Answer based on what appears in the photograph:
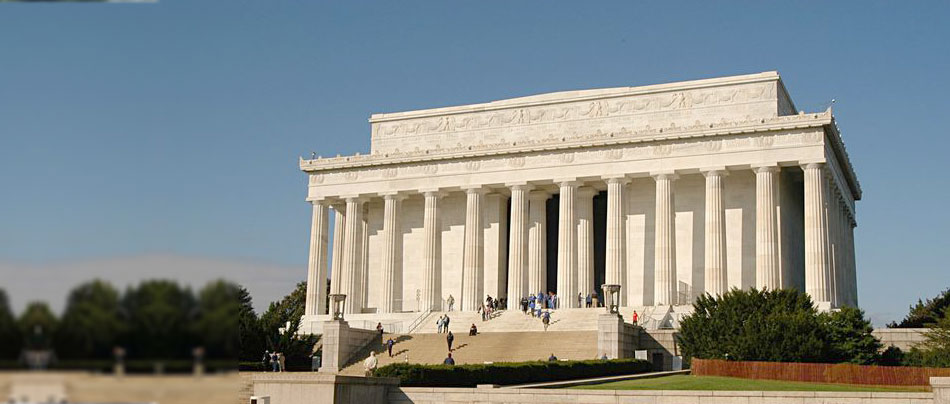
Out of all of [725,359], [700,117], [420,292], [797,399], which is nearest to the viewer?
[797,399]

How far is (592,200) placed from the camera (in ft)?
235

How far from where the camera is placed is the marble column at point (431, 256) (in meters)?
71.9

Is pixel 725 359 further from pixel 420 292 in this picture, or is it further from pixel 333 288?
pixel 333 288

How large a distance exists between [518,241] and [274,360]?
27535 millimetres

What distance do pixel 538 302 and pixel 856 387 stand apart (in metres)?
33.5

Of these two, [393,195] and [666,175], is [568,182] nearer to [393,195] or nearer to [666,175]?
[666,175]

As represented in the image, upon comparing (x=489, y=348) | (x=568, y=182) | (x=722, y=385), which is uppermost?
(x=568, y=182)

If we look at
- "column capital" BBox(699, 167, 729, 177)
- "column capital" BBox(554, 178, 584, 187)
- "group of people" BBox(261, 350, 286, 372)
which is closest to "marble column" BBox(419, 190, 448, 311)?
A: "column capital" BBox(554, 178, 584, 187)

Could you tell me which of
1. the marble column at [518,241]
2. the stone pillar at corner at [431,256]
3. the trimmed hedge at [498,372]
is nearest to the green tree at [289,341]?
the trimmed hedge at [498,372]

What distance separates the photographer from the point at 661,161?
2611 inches

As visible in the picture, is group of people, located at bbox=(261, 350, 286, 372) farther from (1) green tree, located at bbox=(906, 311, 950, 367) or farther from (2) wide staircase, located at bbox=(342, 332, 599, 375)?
(1) green tree, located at bbox=(906, 311, 950, 367)

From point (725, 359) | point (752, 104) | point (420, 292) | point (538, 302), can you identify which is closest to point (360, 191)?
point (420, 292)

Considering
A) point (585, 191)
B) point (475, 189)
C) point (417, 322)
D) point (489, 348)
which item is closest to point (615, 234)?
point (585, 191)

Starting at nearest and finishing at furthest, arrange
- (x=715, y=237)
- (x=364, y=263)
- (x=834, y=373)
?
(x=834, y=373) < (x=715, y=237) < (x=364, y=263)
